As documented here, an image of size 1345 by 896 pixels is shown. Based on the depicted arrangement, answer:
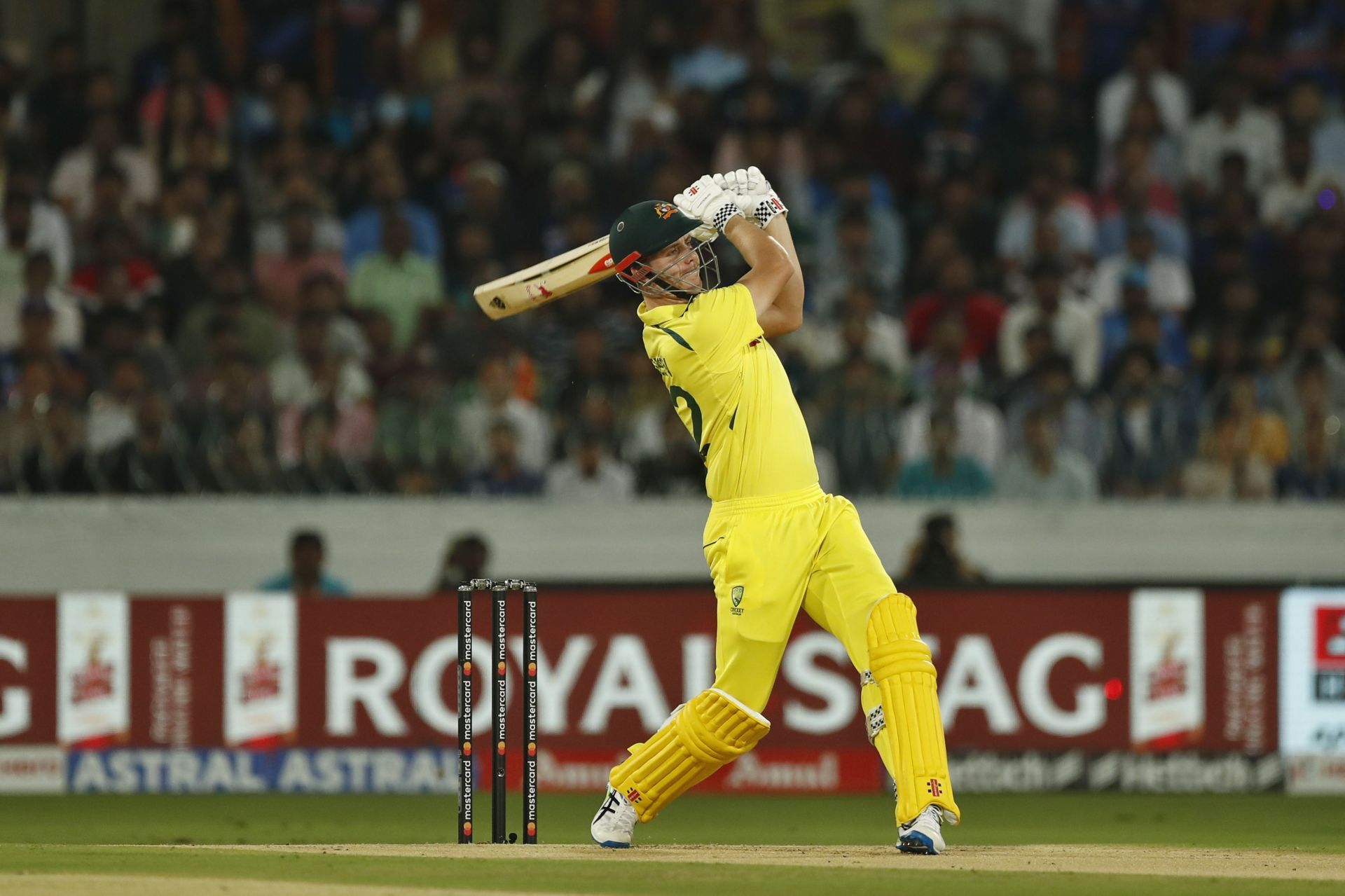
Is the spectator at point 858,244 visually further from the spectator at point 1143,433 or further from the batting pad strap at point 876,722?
the batting pad strap at point 876,722

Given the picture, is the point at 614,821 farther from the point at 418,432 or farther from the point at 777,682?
the point at 418,432

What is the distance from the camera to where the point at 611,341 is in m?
14.3

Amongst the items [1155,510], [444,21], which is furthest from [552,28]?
[1155,510]

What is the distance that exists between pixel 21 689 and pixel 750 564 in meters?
6.43

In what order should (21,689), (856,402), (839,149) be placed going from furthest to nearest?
(839,149) < (856,402) < (21,689)

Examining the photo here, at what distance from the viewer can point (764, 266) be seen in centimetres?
775

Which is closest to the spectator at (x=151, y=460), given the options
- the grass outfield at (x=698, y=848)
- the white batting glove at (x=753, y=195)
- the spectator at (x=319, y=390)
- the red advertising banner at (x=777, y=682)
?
the spectator at (x=319, y=390)

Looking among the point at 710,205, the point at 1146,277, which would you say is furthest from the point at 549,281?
the point at 1146,277

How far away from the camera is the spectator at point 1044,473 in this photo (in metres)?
13.8

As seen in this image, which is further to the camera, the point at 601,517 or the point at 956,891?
the point at 601,517

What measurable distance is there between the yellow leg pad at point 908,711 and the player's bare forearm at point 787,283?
3.85ft

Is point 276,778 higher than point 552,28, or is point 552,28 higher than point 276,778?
point 552,28

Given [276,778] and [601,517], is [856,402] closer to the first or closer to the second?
[601,517]

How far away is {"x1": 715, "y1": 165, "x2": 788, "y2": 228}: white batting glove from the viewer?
7605mm
